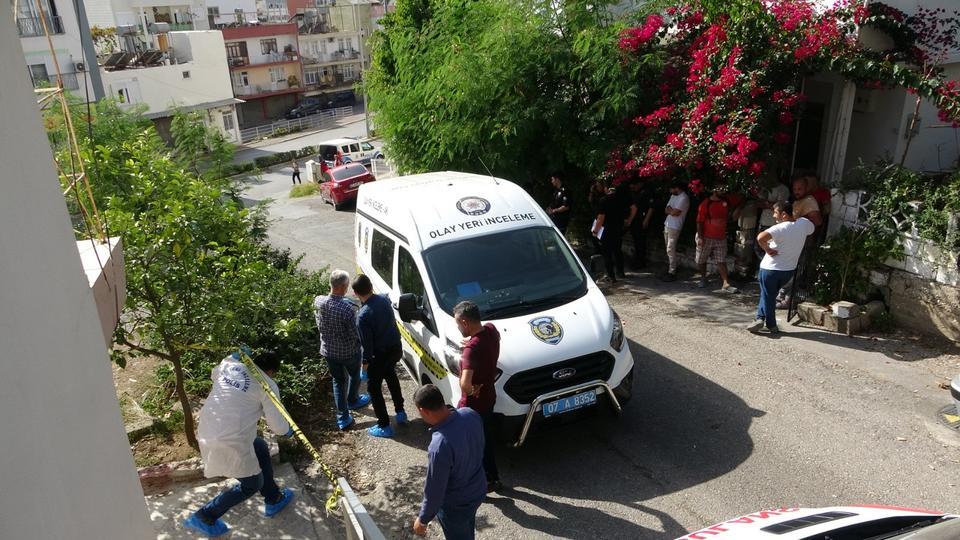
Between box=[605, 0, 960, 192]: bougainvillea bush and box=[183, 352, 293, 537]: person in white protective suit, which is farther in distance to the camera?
box=[605, 0, 960, 192]: bougainvillea bush

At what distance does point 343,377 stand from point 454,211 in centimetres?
210

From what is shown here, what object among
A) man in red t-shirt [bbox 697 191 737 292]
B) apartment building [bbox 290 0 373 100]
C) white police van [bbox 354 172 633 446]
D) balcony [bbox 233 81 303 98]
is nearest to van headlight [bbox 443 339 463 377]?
white police van [bbox 354 172 633 446]

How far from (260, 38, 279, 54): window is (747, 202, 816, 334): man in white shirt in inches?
2202

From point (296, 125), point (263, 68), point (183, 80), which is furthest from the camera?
point (263, 68)

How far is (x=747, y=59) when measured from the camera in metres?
10.1

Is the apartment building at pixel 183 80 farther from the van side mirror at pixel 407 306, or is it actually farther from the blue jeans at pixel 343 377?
the van side mirror at pixel 407 306

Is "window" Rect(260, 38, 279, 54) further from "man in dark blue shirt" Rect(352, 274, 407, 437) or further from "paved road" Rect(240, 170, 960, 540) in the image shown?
"man in dark blue shirt" Rect(352, 274, 407, 437)

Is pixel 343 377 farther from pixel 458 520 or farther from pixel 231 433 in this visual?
pixel 458 520

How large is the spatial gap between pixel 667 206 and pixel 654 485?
5.63 metres

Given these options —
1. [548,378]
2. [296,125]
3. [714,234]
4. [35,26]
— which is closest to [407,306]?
[548,378]

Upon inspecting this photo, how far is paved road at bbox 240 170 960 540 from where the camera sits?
5645 millimetres

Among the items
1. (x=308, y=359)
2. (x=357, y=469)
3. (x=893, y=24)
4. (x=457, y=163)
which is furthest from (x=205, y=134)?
(x=893, y=24)

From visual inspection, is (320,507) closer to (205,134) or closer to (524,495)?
(524,495)

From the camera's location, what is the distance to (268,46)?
5750 centimetres
